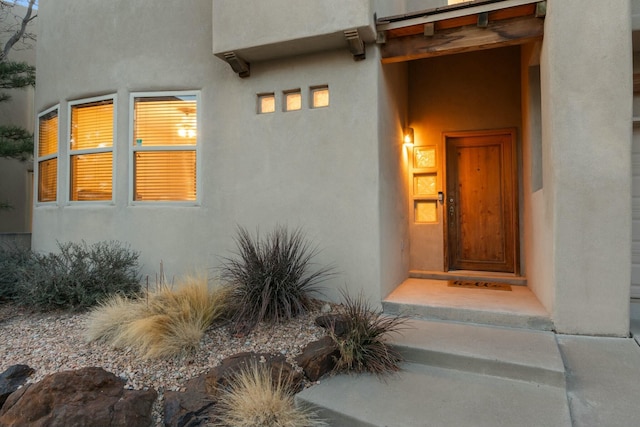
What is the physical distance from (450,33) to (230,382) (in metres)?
4.04

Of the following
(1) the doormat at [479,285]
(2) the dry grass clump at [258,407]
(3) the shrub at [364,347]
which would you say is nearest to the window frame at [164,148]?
(3) the shrub at [364,347]

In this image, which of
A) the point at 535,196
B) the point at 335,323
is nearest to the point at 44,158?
the point at 335,323

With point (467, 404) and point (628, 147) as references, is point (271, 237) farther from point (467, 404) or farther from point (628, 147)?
point (628, 147)

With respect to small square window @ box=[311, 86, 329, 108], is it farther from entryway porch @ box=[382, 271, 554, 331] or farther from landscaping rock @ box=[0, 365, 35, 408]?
Result: landscaping rock @ box=[0, 365, 35, 408]

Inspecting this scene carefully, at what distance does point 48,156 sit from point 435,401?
6.72m

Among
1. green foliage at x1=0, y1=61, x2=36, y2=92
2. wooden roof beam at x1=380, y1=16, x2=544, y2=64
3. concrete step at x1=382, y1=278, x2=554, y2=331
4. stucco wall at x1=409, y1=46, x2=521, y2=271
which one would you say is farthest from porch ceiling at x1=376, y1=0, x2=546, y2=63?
green foliage at x1=0, y1=61, x2=36, y2=92

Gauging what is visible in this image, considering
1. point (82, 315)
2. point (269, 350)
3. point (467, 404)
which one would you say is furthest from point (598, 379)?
point (82, 315)

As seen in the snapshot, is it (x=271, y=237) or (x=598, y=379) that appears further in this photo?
(x=271, y=237)

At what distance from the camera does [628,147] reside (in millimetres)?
3252

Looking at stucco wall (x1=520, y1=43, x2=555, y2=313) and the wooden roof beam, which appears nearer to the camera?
stucco wall (x1=520, y1=43, x2=555, y2=313)

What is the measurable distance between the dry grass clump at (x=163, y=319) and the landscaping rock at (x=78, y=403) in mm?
445

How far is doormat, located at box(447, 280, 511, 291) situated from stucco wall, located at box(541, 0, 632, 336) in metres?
1.34

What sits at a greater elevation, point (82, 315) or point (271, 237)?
point (271, 237)

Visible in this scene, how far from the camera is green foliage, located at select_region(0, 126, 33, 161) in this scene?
748 centimetres
